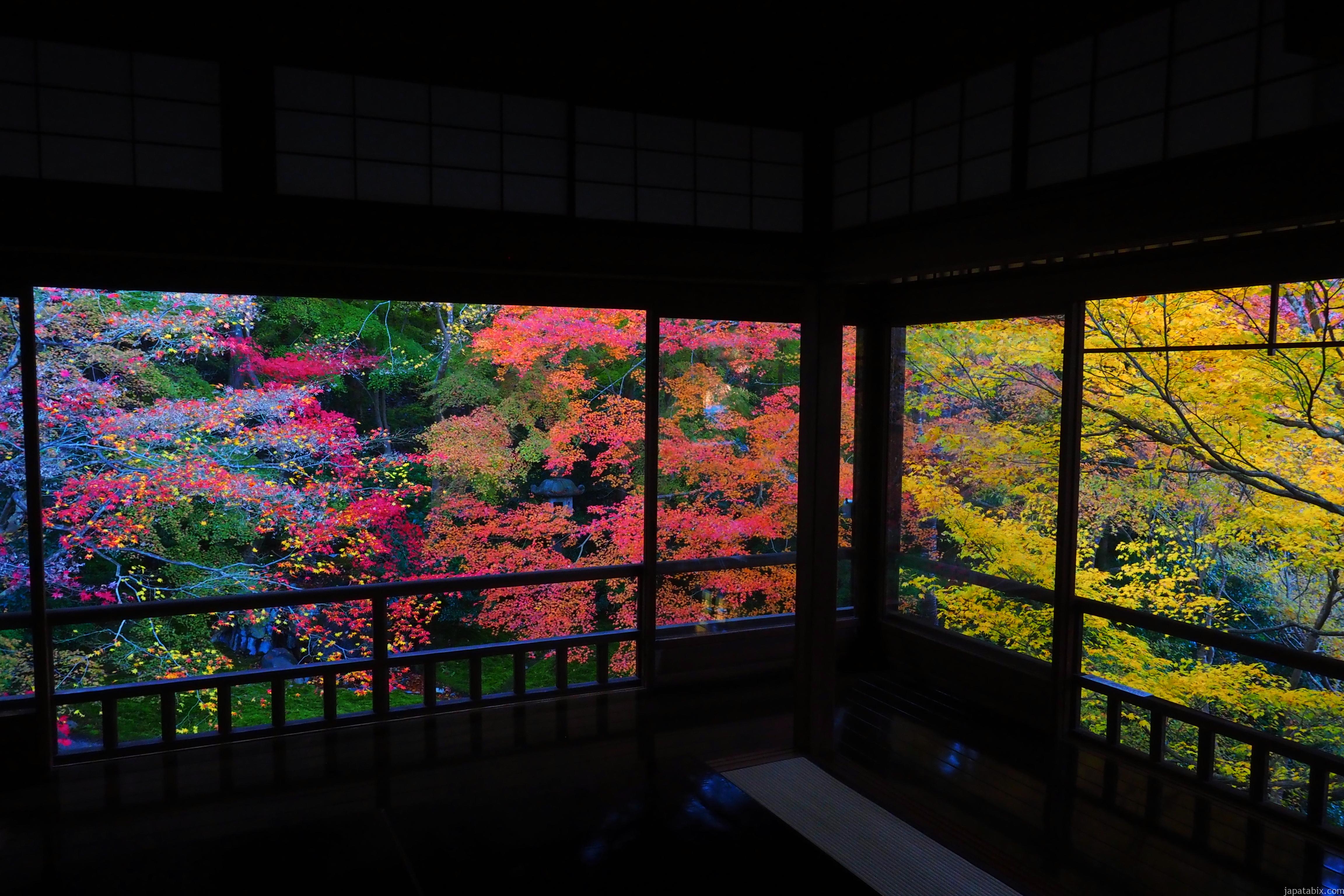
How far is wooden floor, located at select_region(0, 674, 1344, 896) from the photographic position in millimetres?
2801

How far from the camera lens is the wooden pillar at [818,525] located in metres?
4.06

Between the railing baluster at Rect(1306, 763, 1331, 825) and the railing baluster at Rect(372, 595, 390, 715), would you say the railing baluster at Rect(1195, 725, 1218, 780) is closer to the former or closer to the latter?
the railing baluster at Rect(1306, 763, 1331, 825)

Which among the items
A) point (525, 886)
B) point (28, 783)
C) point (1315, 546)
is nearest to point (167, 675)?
point (28, 783)

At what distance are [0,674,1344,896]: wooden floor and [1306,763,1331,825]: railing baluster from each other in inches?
5.5

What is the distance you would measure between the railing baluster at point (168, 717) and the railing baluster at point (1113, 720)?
4482 mm

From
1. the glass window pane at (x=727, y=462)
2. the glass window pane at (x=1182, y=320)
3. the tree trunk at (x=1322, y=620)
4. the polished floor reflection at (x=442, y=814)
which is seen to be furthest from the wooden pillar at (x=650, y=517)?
the tree trunk at (x=1322, y=620)

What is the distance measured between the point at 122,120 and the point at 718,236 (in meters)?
2.47

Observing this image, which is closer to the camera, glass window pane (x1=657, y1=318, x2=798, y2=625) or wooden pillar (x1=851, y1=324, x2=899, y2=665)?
glass window pane (x1=657, y1=318, x2=798, y2=625)

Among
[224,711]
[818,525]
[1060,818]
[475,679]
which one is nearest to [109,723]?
[224,711]

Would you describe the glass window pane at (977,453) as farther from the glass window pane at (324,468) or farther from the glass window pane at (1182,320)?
the glass window pane at (324,468)

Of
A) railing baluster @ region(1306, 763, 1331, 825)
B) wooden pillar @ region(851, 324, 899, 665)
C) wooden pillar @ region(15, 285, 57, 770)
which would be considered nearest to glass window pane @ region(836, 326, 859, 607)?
wooden pillar @ region(851, 324, 899, 665)

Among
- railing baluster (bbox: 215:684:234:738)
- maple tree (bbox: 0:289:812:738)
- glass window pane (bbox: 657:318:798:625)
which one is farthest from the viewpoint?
maple tree (bbox: 0:289:812:738)

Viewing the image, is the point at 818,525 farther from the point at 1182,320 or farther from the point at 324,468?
the point at 324,468

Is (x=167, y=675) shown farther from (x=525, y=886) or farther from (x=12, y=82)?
(x=525, y=886)
